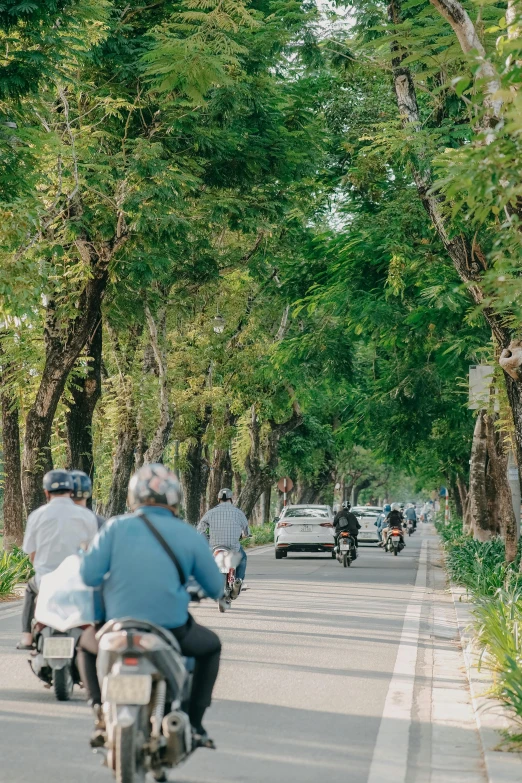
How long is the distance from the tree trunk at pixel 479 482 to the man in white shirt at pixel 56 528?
1442 centimetres

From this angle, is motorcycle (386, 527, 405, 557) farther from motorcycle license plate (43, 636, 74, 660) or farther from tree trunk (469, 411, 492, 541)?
motorcycle license plate (43, 636, 74, 660)


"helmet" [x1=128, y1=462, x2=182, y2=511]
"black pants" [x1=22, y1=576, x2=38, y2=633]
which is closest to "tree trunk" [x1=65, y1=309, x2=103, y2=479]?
"black pants" [x1=22, y1=576, x2=38, y2=633]

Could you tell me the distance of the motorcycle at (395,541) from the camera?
132 ft

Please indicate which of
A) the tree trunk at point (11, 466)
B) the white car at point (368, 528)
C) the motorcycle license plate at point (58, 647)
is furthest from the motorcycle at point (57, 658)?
the white car at point (368, 528)

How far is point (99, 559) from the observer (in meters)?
5.80

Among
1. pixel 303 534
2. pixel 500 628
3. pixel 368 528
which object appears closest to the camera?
pixel 500 628

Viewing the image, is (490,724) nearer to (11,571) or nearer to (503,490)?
(11,571)

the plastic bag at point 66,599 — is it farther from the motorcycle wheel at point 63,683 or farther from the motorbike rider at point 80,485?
the motorbike rider at point 80,485

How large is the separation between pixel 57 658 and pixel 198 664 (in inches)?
111

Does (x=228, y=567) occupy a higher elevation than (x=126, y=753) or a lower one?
higher

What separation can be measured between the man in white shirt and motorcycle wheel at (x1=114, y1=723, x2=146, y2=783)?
12.2 feet

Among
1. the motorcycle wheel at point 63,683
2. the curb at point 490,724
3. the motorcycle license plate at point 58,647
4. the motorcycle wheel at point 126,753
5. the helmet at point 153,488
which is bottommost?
the curb at point 490,724

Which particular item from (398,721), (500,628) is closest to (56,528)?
(398,721)

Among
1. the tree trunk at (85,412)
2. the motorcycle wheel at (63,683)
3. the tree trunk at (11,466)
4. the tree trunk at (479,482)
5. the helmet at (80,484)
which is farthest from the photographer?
the tree trunk at (11,466)
